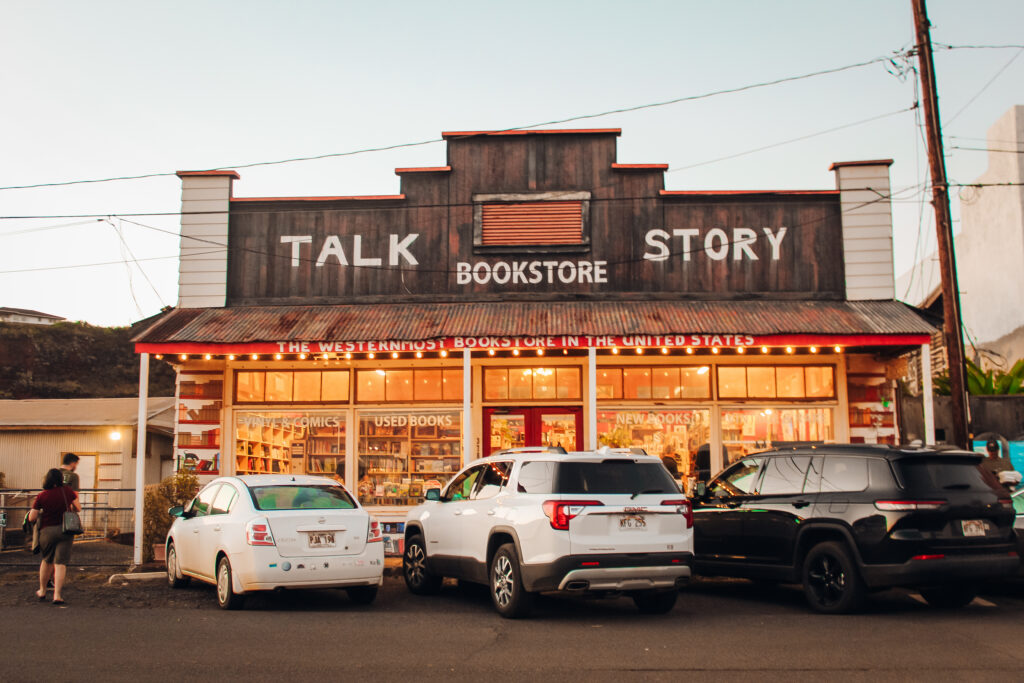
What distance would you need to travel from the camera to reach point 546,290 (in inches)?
679

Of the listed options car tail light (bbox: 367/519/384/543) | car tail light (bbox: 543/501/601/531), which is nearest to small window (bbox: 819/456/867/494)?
car tail light (bbox: 543/501/601/531)

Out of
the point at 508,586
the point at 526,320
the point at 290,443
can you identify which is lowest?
the point at 508,586

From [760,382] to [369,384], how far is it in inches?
283

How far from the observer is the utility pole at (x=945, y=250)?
14.2 m

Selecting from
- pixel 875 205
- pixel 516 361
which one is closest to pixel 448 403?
pixel 516 361

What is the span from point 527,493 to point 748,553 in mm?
3119

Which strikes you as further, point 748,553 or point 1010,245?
point 1010,245

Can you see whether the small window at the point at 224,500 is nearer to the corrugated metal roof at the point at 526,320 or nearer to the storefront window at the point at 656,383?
the corrugated metal roof at the point at 526,320

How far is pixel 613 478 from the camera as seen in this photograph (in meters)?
10.0

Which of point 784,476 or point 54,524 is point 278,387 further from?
point 784,476

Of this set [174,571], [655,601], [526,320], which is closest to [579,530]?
[655,601]

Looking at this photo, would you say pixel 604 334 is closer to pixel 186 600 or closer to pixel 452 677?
pixel 186 600

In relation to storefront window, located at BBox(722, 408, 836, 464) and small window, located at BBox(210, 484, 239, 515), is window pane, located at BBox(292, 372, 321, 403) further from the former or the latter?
storefront window, located at BBox(722, 408, 836, 464)

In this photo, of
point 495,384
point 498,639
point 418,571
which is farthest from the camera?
point 495,384
